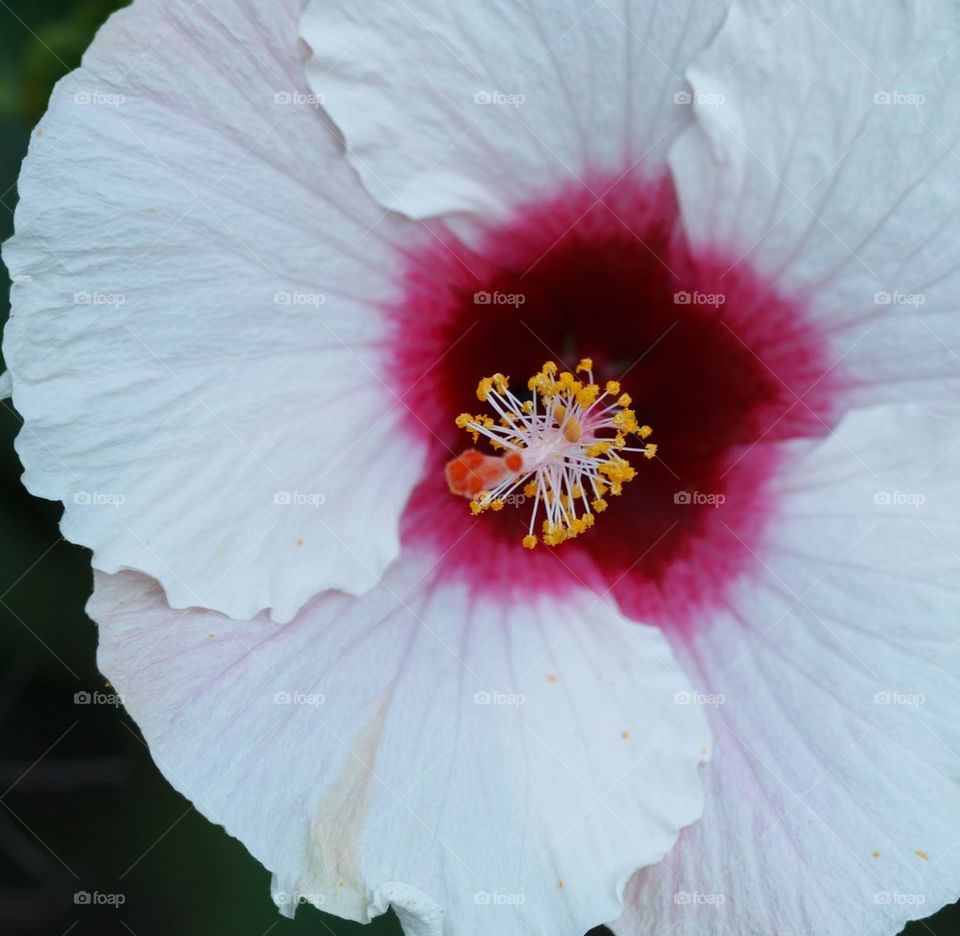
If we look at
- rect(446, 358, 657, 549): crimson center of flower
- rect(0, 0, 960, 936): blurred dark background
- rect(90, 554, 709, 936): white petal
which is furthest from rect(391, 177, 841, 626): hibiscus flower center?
rect(0, 0, 960, 936): blurred dark background

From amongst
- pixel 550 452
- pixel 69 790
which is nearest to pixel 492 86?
pixel 550 452

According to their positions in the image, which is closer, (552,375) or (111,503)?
(111,503)

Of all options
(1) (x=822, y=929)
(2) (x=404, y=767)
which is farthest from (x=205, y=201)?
(1) (x=822, y=929)

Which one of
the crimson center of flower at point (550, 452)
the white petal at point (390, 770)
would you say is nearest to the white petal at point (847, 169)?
the crimson center of flower at point (550, 452)

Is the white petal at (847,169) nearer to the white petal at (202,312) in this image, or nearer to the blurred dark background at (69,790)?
the white petal at (202,312)

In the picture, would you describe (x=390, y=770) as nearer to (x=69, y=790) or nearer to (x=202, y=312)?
(x=202, y=312)

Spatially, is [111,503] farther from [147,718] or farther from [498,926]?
[498,926]

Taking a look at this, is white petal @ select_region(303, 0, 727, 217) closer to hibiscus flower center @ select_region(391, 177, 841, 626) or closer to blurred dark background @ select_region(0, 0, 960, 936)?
hibiscus flower center @ select_region(391, 177, 841, 626)
